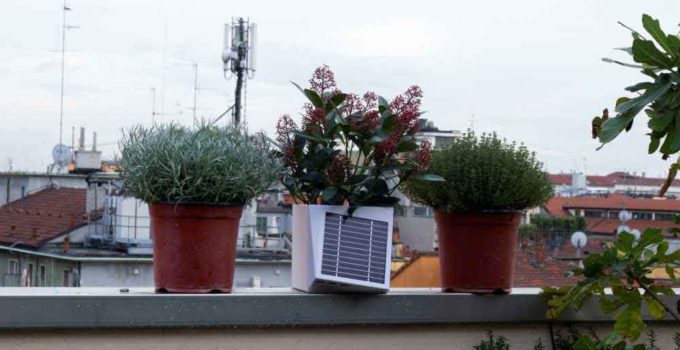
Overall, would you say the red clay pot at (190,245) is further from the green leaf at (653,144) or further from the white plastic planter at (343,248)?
the green leaf at (653,144)

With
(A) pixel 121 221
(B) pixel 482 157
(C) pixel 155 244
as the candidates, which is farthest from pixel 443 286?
(A) pixel 121 221

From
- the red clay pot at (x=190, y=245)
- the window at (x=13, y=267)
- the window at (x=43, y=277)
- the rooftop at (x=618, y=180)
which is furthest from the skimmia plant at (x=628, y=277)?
the rooftop at (x=618, y=180)

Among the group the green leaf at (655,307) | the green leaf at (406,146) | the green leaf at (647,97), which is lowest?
the green leaf at (655,307)

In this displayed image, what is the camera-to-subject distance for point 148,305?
2750 mm

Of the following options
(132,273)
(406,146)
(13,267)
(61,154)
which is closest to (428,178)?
(406,146)

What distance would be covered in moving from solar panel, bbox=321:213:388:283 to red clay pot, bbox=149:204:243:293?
299 mm

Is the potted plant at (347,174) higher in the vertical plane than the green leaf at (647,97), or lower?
lower

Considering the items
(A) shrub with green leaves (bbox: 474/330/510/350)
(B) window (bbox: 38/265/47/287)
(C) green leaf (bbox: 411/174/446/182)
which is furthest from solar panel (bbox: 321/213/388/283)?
(B) window (bbox: 38/265/47/287)

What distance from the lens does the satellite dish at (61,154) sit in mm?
20484

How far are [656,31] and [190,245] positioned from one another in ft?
4.54

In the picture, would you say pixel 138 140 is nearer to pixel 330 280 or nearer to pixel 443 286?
pixel 330 280

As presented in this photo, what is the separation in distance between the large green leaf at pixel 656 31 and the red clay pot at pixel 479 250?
886 millimetres

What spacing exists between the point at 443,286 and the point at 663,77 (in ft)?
3.61

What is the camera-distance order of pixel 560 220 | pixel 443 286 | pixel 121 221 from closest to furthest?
pixel 443 286
pixel 121 221
pixel 560 220
